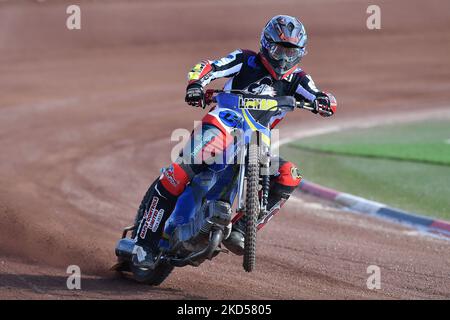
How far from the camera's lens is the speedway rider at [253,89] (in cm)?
834

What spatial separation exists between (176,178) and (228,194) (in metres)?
0.62

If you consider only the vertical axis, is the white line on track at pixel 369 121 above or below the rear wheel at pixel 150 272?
below

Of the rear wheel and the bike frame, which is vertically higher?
the bike frame

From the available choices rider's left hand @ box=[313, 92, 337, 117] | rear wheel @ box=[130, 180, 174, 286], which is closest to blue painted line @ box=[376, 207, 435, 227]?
rider's left hand @ box=[313, 92, 337, 117]

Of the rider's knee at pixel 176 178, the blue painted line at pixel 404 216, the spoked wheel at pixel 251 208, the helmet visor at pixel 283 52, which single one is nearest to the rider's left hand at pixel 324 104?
the helmet visor at pixel 283 52

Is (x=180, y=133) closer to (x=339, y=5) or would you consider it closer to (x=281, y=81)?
(x=281, y=81)

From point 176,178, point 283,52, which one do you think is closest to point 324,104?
point 283,52

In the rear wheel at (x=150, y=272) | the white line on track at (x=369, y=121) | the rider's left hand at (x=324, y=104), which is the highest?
the rider's left hand at (x=324, y=104)

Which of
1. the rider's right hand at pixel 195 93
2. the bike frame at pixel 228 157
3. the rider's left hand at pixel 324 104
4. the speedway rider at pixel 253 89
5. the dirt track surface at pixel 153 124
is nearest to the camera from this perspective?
the bike frame at pixel 228 157

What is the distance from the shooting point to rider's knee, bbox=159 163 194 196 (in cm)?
838

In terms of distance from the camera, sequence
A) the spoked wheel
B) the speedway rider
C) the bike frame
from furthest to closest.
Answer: the speedway rider
the bike frame
the spoked wheel

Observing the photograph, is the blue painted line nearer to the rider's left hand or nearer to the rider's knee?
the rider's left hand

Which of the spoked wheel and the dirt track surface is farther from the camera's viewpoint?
the dirt track surface

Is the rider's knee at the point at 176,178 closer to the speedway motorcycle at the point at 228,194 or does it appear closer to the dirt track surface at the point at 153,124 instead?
the speedway motorcycle at the point at 228,194
